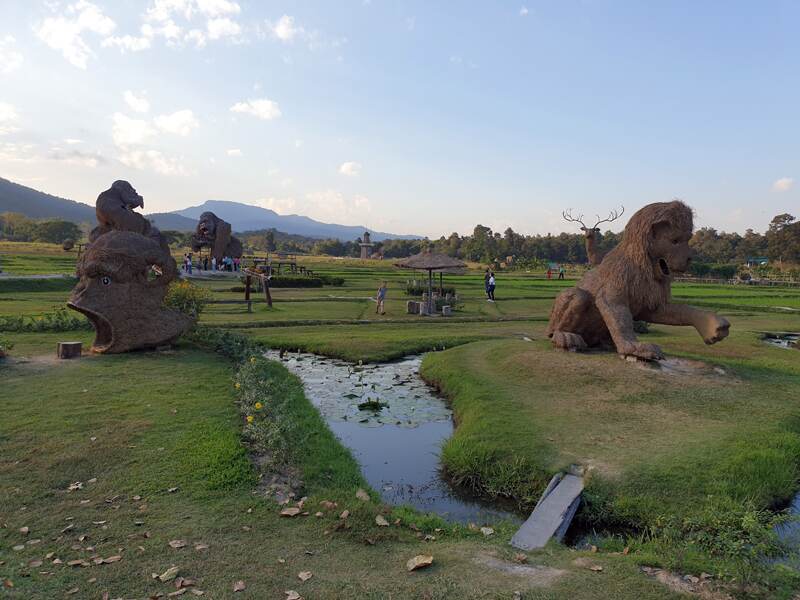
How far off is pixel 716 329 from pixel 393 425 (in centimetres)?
545

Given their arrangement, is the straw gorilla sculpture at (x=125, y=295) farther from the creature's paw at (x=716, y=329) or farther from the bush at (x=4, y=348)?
the creature's paw at (x=716, y=329)

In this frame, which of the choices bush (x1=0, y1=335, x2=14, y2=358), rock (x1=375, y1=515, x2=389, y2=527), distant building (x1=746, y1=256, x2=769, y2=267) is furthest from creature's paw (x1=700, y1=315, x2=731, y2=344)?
distant building (x1=746, y1=256, x2=769, y2=267)

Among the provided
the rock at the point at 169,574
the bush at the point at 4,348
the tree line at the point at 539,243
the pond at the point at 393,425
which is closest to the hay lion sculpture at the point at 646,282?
the pond at the point at 393,425

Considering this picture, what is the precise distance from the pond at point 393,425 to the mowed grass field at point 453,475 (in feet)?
1.14

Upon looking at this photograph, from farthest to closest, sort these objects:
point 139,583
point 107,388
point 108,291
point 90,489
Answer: point 108,291 → point 107,388 → point 90,489 → point 139,583

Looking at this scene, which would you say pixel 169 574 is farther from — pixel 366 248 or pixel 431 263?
pixel 366 248

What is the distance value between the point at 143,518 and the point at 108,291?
291 inches

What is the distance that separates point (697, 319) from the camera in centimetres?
920

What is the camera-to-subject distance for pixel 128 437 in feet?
20.6

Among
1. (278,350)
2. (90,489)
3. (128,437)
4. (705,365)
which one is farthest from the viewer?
(278,350)

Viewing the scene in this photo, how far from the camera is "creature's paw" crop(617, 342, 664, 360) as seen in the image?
898 centimetres

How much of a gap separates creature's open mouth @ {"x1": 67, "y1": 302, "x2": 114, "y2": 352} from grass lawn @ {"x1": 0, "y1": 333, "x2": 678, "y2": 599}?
3615 millimetres

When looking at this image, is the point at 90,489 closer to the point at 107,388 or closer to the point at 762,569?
the point at 107,388

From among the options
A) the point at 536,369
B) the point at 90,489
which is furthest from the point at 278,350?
the point at 90,489
